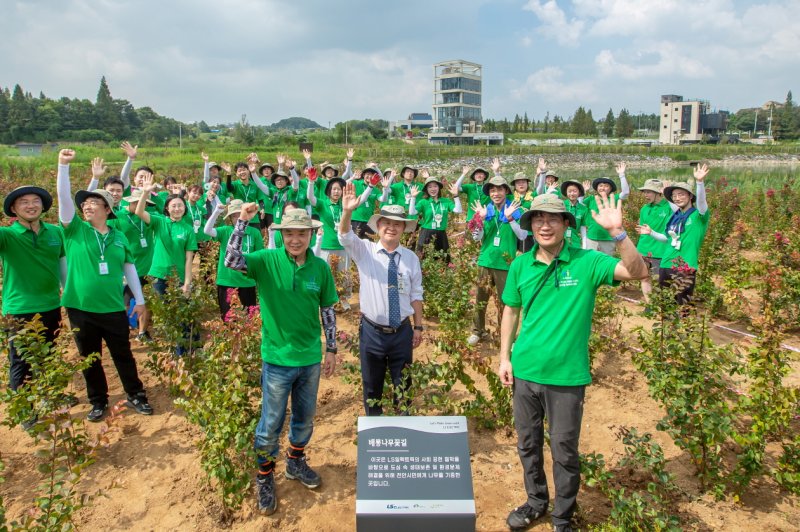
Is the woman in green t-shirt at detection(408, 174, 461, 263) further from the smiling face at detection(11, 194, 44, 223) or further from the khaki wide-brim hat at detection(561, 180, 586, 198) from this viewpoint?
the smiling face at detection(11, 194, 44, 223)

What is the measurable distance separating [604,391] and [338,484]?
2.76 m

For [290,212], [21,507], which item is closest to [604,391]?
[290,212]

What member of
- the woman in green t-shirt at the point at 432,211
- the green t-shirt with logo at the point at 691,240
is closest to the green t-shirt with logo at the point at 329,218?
the woman in green t-shirt at the point at 432,211

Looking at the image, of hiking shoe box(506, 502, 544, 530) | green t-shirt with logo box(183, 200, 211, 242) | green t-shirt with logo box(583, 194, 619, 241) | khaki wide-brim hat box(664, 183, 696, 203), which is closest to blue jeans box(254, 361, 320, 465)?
hiking shoe box(506, 502, 544, 530)

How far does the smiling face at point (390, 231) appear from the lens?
3.60m

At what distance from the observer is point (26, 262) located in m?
4.14

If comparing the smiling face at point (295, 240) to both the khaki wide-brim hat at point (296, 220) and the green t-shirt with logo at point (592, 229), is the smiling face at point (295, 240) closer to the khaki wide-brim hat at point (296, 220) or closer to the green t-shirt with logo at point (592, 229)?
the khaki wide-brim hat at point (296, 220)

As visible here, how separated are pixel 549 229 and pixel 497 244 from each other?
2.90m

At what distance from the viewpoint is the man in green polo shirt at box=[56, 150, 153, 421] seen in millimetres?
4180

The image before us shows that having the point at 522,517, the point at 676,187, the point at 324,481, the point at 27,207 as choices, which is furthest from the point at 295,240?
the point at 676,187

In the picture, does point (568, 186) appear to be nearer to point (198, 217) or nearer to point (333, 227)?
point (333, 227)

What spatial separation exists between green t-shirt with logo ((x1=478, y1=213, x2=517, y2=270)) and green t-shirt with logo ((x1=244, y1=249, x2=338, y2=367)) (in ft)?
9.89

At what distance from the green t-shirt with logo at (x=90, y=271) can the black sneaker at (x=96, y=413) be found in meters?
0.91

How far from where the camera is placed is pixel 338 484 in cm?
370
